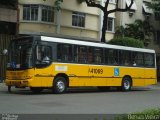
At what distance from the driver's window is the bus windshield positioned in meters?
0.41

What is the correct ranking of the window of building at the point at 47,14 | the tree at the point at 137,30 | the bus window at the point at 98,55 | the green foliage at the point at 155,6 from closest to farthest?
the bus window at the point at 98,55, the window of building at the point at 47,14, the tree at the point at 137,30, the green foliage at the point at 155,6

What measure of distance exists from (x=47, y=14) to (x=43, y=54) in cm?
1474

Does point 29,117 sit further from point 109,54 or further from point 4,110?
point 109,54

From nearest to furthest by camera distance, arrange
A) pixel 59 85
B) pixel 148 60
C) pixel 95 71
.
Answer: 1. pixel 59 85
2. pixel 95 71
3. pixel 148 60

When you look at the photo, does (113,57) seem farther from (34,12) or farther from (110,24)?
(110,24)

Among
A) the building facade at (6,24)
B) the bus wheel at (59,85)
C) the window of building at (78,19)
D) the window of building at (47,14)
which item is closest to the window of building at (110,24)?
the window of building at (78,19)

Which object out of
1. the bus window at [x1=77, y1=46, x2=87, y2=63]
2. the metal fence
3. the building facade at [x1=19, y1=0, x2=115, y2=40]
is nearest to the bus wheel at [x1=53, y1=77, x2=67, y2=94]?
the bus window at [x1=77, y1=46, x2=87, y2=63]

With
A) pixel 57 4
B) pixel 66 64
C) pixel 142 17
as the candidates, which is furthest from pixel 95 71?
pixel 142 17

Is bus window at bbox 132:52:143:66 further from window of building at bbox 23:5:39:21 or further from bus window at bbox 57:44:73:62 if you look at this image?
window of building at bbox 23:5:39:21

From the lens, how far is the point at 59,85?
2422cm

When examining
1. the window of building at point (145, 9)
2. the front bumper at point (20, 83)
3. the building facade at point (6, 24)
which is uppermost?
the window of building at point (145, 9)

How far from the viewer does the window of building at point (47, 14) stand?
37.4 meters

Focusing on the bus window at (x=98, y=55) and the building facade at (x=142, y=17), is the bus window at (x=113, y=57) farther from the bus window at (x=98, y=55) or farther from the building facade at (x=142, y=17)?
the building facade at (x=142, y=17)

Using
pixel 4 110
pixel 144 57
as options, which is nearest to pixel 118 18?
pixel 144 57
